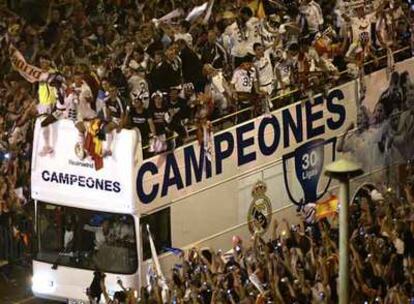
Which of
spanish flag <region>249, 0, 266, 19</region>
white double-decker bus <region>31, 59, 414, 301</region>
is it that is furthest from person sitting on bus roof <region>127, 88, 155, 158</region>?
spanish flag <region>249, 0, 266, 19</region>

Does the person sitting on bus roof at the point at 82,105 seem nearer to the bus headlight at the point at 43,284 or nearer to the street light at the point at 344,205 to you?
the bus headlight at the point at 43,284

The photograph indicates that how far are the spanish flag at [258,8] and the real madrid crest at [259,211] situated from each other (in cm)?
391

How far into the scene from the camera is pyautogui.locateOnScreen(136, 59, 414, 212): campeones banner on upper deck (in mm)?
17734

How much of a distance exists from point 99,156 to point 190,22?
4.86 metres

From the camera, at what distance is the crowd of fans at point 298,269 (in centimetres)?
1636

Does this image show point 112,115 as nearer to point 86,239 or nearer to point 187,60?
point 86,239

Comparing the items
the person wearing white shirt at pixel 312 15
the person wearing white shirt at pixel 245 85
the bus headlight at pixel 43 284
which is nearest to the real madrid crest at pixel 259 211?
the person wearing white shirt at pixel 245 85

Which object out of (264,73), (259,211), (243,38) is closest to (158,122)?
(259,211)

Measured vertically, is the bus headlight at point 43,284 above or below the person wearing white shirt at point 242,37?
below

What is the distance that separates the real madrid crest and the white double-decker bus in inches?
3.4

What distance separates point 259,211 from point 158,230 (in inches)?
74.9

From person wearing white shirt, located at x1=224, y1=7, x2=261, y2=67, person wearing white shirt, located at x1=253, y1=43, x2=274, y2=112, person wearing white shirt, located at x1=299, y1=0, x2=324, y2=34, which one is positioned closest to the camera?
person wearing white shirt, located at x1=253, y1=43, x2=274, y2=112

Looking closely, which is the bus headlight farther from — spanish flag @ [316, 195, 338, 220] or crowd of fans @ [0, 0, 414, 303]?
spanish flag @ [316, 195, 338, 220]

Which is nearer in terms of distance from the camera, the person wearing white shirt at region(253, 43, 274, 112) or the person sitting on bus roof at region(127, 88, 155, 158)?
the person sitting on bus roof at region(127, 88, 155, 158)
